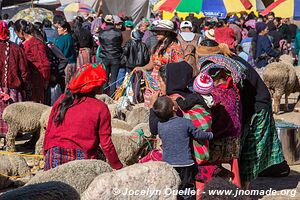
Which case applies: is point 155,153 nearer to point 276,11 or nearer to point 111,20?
point 111,20

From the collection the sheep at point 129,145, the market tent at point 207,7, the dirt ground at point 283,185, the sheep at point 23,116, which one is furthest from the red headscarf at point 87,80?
the market tent at point 207,7

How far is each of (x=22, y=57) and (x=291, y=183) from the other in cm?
385

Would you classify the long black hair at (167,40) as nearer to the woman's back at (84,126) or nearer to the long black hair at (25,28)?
the long black hair at (25,28)

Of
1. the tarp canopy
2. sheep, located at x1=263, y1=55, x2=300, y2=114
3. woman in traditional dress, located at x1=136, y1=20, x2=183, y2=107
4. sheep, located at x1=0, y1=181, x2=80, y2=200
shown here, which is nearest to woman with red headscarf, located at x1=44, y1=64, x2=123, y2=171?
sheep, located at x1=0, y1=181, x2=80, y2=200

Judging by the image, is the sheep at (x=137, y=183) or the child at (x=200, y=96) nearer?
the sheep at (x=137, y=183)

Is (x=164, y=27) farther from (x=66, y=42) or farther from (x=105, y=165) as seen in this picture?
(x=66, y=42)

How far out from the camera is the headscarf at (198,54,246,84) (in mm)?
6309

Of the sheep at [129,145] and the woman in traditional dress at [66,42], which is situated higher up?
the woman in traditional dress at [66,42]

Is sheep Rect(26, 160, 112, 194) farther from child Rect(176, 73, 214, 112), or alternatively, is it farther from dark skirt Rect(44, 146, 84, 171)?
child Rect(176, 73, 214, 112)

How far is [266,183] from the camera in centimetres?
809

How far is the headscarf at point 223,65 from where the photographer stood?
20.7ft

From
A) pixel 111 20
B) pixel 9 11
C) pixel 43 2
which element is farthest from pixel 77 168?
pixel 43 2

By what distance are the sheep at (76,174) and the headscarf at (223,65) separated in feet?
6.26

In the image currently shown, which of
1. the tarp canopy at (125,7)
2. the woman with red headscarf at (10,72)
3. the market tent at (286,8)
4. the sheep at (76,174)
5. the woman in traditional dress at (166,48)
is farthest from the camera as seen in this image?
the tarp canopy at (125,7)
